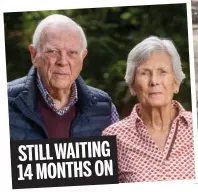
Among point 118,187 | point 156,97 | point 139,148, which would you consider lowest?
point 118,187

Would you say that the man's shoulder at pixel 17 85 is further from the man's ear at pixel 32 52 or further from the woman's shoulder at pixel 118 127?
the woman's shoulder at pixel 118 127

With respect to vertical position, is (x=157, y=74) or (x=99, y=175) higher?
(x=157, y=74)

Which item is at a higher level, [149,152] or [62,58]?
[62,58]

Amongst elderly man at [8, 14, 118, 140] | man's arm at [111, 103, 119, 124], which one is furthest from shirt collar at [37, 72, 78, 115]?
man's arm at [111, 103, 119, 124]

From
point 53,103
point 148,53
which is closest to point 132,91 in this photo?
point 148,53

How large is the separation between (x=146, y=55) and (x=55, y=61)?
0.58 m

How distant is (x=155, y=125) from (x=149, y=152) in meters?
0.18

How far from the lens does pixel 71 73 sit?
11.4 ft

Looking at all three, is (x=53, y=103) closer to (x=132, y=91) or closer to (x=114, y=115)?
(x=114, y=115)

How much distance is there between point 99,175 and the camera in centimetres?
350

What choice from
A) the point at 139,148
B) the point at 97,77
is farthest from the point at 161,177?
the point at 97,77

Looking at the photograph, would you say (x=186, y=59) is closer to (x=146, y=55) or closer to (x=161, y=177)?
(x=146, y=55)

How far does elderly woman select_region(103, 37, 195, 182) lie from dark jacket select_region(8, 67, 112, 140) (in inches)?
4.0

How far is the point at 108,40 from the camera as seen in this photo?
350 centimetres
